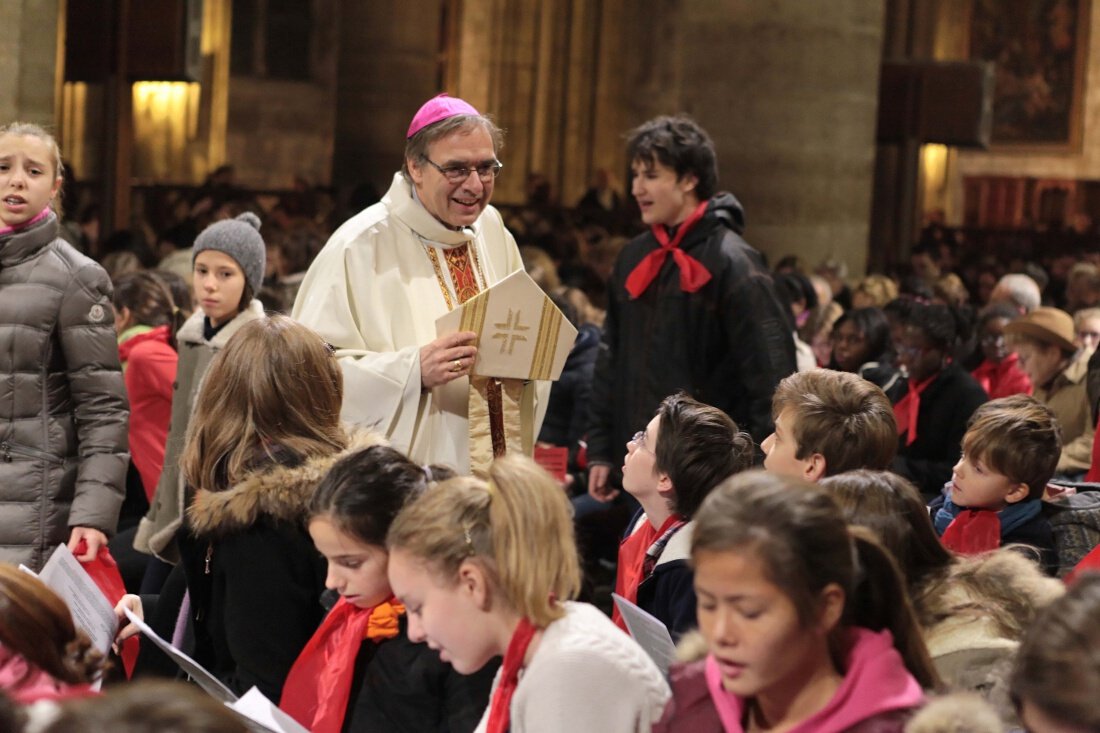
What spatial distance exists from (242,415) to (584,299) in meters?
5.19

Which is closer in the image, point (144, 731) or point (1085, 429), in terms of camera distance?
point (144, 731)

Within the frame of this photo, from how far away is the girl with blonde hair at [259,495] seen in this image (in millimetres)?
3479

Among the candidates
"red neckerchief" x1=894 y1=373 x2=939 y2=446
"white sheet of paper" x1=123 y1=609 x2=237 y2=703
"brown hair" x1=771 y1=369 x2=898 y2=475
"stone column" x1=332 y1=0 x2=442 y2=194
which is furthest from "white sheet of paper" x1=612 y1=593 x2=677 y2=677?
"stone column" x1=332 y1=0 x2=442 y2=194

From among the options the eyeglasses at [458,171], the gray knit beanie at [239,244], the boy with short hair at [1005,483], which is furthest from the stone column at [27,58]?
the boy with short hair at [1005,483]

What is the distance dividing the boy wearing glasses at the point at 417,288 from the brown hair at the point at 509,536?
66.0 inches

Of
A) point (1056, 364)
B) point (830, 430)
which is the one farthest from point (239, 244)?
point (1056, 364)

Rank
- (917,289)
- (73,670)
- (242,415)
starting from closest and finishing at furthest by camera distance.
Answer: (73,670), (242,415), (917,289)

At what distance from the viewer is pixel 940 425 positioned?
670 centimetres

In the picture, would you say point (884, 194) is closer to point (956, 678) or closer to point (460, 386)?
point (460, 386)

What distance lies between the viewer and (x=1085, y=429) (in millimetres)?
7156

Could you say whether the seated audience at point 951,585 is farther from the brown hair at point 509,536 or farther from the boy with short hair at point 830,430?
the boy with short hair at point 830,430

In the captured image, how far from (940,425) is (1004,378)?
1.85 meters

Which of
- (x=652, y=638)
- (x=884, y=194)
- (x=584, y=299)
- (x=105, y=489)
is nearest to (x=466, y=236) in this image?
(x=105, y=489)

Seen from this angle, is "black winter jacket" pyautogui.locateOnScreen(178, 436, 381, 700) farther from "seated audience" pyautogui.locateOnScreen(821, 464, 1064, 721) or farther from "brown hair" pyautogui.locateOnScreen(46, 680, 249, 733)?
"brown hair" pyautogui.locateOnScreen(46, 680, 249, 733)
